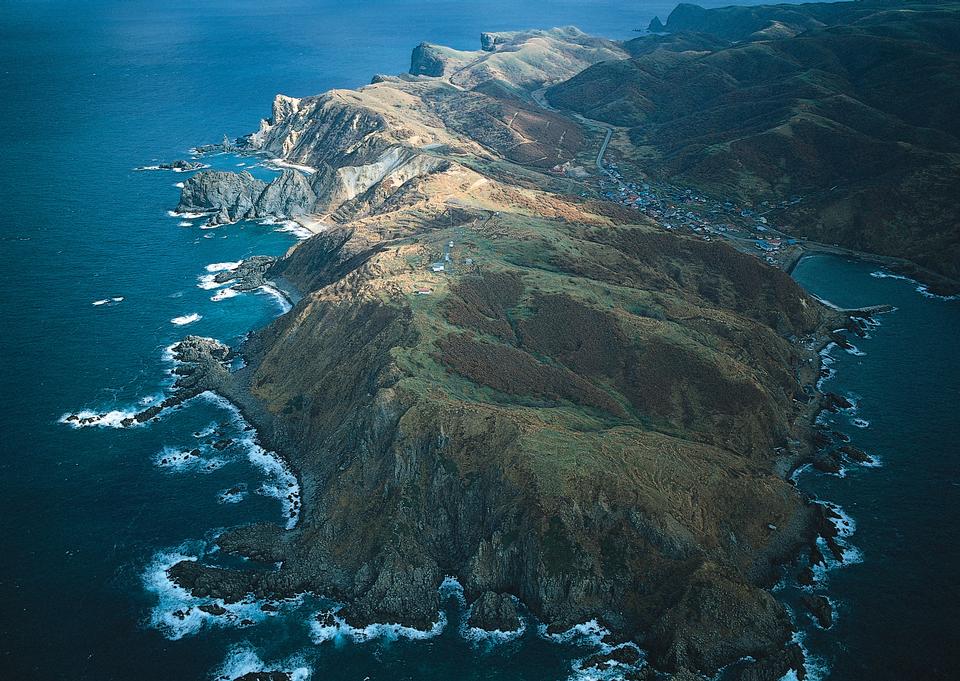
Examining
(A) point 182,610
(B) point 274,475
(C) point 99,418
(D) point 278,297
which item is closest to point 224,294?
(D) point 278,297

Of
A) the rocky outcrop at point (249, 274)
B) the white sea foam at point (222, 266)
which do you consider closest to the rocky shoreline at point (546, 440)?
the rocky outcrop at point (249, 274)

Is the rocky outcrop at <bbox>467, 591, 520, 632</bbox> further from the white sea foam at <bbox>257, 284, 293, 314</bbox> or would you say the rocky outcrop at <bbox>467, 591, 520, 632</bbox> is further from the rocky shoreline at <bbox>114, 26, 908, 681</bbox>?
the white sea foam at <bbox>257, 284, 293, 314</bbox>

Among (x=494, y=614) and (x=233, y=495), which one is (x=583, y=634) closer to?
(x=494, y=614)

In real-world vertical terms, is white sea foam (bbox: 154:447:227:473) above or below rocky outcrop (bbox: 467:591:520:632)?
below

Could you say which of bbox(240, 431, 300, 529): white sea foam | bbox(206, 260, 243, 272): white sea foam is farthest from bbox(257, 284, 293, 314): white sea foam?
bbox(240, 431, 300, 529): white sea foam

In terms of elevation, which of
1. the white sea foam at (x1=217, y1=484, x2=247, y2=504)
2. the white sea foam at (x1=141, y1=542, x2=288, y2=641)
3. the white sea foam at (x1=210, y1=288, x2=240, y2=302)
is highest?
the white sea foam at (x1=141, y1=542, x2=288, y2=641)

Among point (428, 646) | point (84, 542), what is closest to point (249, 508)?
point (84, 542)

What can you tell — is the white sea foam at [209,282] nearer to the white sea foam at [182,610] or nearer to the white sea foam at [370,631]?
the white sea foam at [182,610]
